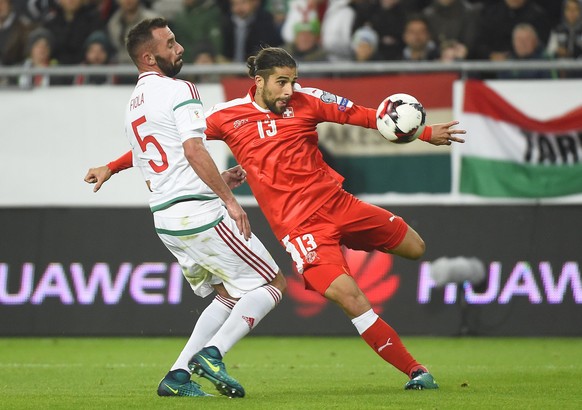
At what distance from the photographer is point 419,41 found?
14.9 metres

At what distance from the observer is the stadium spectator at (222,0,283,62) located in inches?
628

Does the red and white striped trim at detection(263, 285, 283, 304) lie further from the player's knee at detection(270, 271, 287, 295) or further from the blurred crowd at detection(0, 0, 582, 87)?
the blurred crowd at detection(0, 0, 582, 87)

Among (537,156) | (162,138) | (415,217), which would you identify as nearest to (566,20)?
(537,156)

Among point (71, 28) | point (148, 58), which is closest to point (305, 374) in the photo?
point (148, 58)

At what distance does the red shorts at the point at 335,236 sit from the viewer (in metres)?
8.35

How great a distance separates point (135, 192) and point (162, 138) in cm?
663

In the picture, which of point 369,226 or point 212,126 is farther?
point 212,126

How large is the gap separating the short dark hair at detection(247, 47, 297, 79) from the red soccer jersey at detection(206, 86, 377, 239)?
25 cm

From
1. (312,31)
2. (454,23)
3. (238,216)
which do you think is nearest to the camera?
(238,216)

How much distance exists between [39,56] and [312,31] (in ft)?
11.8

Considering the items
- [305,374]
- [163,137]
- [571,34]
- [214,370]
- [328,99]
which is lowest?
[305,374]

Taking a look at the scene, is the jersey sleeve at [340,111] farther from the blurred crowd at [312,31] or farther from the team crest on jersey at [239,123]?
the blurred crowd at [312,31]

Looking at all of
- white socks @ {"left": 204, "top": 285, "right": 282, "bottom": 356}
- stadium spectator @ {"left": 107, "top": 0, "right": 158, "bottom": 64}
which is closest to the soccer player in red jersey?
white socks @ {"left": 204, "top": 285, "right": 282, "bottom": 356}

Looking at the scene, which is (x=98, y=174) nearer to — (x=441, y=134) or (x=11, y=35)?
(x=441, y=134)
